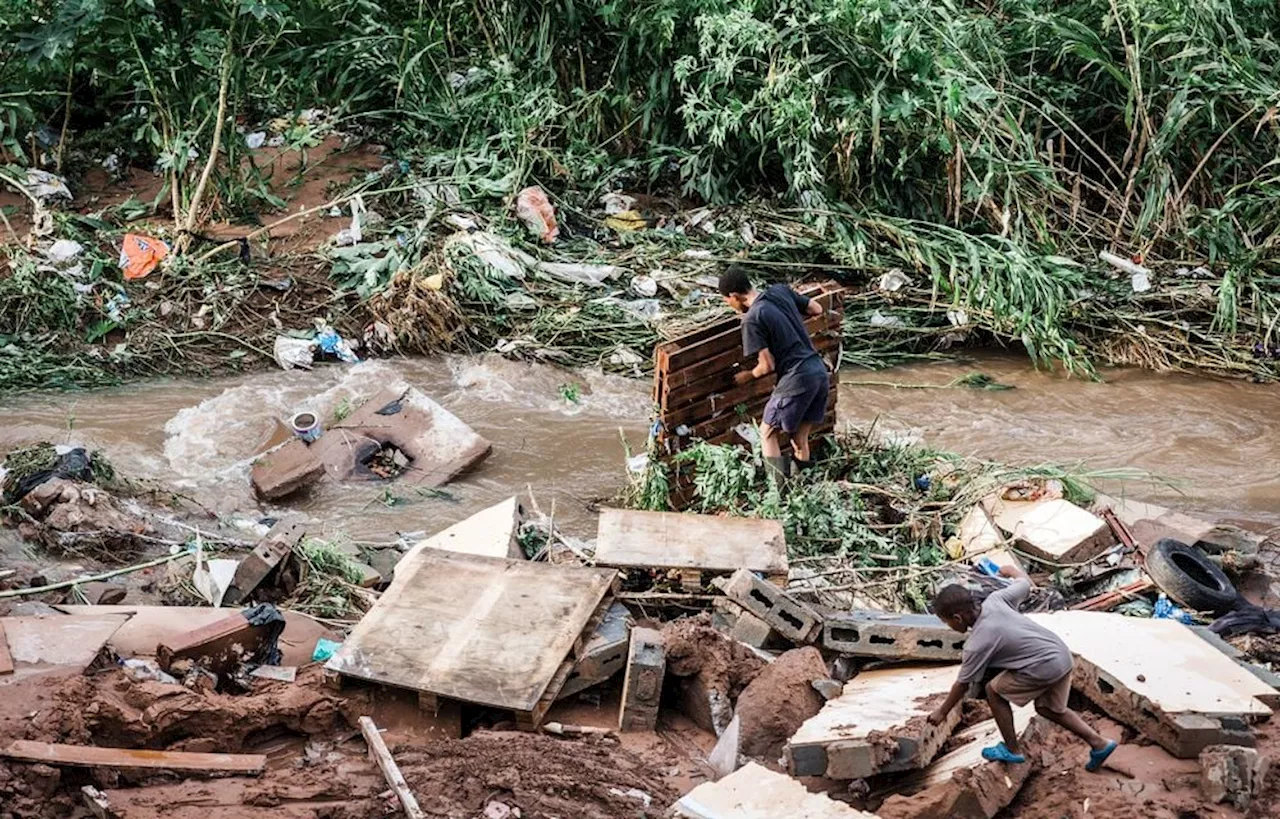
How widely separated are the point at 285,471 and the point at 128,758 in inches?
118

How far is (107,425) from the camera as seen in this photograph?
8.09 m

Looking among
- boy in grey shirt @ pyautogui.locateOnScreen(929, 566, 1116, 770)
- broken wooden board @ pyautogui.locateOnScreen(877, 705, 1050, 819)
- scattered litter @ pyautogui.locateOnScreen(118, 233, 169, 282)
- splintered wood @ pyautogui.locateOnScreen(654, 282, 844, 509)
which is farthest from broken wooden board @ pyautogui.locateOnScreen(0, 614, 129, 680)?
scattered litter @ pyautogui.locateOnScreen(118, 233, 169, 282)

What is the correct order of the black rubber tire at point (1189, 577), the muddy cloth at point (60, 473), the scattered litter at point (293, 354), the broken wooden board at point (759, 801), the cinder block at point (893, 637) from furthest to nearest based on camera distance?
the scattered litter at point (293, 354), the muddy cloth at point (60, 473), the black rubber tire at point (1189, 577), the cinder block at point (893, 637), the broken wooden board at point (759, 801)

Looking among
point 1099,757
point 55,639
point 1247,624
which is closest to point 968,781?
point 1099,757

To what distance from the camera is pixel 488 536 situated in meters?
5.93

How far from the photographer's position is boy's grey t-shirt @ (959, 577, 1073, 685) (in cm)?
421

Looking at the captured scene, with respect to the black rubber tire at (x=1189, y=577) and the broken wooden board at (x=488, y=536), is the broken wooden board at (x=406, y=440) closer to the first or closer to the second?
the broken wooden board at (x=488, y=536)

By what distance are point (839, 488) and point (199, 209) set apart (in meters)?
5.62

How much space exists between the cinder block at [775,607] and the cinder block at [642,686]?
48 cm

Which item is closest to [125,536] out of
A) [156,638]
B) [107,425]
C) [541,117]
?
[156,638]

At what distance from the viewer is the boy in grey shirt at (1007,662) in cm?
422

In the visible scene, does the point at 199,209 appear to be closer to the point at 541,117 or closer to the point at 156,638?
the point at 541,117

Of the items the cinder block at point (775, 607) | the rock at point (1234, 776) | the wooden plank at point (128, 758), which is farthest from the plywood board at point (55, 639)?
the rock at point (1234, 776)

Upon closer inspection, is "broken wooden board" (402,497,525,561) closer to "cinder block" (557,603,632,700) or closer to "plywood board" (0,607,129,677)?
"cinder block" (557,603,632,700)
